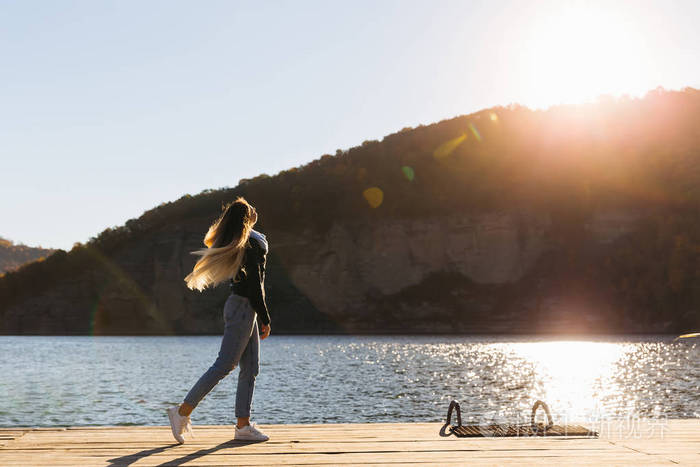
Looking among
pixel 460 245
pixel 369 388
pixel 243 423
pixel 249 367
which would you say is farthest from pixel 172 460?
pixel 460 245

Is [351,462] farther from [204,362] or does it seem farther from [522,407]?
[204,362]

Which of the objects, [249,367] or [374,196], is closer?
[249,367]

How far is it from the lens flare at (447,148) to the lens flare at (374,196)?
1347cm

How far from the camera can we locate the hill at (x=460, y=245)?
91.4 meters

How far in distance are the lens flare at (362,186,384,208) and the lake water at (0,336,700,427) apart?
53946 millimetres

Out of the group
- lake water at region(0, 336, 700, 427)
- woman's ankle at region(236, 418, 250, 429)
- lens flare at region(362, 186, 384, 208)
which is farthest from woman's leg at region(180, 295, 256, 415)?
lens flare at region(362, 186, 384, 208)

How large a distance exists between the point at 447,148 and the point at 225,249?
11090 cm

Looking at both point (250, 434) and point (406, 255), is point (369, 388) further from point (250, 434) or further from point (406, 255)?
point (406, 255)

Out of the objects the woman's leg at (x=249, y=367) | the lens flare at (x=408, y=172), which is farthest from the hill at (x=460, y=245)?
the woman's leg at (x=249, y=367)

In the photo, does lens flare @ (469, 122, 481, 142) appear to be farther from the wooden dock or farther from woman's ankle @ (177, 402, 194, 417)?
woman's ankle @ (177, 402, 194, 417)

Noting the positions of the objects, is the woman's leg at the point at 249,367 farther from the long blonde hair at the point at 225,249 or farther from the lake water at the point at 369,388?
the lake water at the point at 369,388

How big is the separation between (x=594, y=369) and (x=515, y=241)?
53.9m

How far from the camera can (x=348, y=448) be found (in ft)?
20.2

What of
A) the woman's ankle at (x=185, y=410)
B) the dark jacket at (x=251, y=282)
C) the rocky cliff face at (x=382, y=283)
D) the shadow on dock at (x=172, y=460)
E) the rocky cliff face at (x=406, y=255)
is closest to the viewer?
the shadow on dock at (x=172, y=460)
